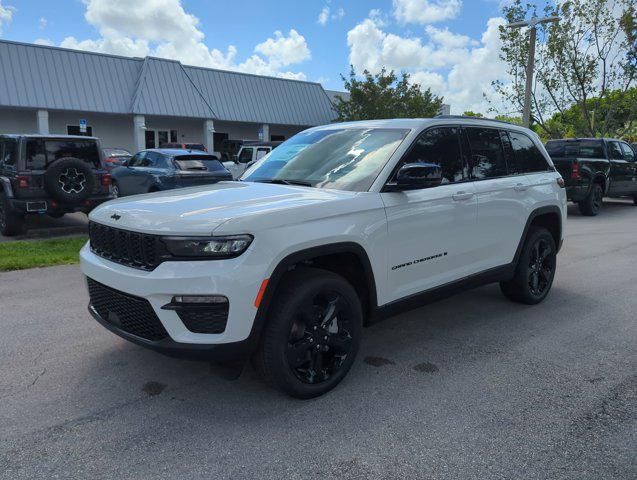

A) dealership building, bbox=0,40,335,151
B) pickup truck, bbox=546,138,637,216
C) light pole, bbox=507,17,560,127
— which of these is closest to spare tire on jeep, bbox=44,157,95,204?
pickup truck, bbox=546,138,637,216

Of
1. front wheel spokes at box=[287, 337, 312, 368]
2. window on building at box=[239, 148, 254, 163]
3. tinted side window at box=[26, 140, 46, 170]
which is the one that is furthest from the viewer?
window on building at box=[239, 148, 254, 163]

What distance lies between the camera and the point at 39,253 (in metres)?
7.85

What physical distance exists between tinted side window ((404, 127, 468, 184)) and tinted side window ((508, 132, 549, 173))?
88 centimetres

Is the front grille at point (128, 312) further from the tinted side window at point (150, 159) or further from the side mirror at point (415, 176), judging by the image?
the tinted side window at point (150, 159)

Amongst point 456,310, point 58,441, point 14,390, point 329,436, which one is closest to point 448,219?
point 456,310

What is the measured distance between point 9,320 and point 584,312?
5.60 metres

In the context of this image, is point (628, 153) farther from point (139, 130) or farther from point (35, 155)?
point (139, 130)

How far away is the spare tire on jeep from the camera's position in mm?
8766

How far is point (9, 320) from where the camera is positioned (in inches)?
191

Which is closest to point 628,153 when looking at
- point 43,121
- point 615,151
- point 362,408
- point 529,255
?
point 615,151

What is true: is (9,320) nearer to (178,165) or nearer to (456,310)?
(456,310)

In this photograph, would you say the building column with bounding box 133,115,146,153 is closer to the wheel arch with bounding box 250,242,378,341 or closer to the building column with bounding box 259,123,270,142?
the building column with bounding box 259,123,270,142

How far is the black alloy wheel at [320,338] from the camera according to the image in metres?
3.22

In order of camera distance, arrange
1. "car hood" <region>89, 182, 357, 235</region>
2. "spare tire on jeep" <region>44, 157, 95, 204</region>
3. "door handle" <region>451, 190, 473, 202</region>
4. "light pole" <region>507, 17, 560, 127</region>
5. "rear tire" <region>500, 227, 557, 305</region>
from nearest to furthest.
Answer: "car hood" <region>89, 182, 357, 235</region>
"door handle" <region>451, 190, 473, 202</region>
"rear tire" <region>500, 227, 557, 305</region>
"spare tire on jeep" <region>44, 157, 95, 204</region>
"light pole" <region>507, 17, 560, 127</region>
